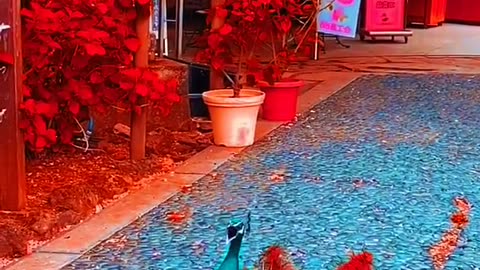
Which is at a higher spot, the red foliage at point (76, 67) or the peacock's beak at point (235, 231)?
the red foliage at point (76, 67)

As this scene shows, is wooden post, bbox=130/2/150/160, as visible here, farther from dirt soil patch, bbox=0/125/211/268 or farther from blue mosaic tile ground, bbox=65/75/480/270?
blue mosaic tile ground, bbox=65/75/480/270

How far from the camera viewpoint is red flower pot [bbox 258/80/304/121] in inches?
208

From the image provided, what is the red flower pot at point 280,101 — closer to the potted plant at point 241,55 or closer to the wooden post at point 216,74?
the potted plant at point 241,55

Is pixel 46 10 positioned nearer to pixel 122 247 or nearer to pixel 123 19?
pixel 123 19

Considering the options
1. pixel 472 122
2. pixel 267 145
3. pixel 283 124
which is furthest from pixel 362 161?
pixel 472 122

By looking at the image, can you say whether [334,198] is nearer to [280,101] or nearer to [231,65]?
[231,65]

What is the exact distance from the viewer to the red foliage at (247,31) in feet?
15.3

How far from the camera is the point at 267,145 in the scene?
4738 millimetres

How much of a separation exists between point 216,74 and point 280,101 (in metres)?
0.47

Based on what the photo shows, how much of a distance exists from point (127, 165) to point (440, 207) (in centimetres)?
145

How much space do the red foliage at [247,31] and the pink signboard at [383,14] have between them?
20.0 feet

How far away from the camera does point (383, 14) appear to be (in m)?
11.0

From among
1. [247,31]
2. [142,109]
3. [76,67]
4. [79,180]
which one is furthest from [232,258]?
[247,31]

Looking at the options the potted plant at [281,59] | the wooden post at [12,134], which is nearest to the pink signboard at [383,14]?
the potted plant at [281,59]
